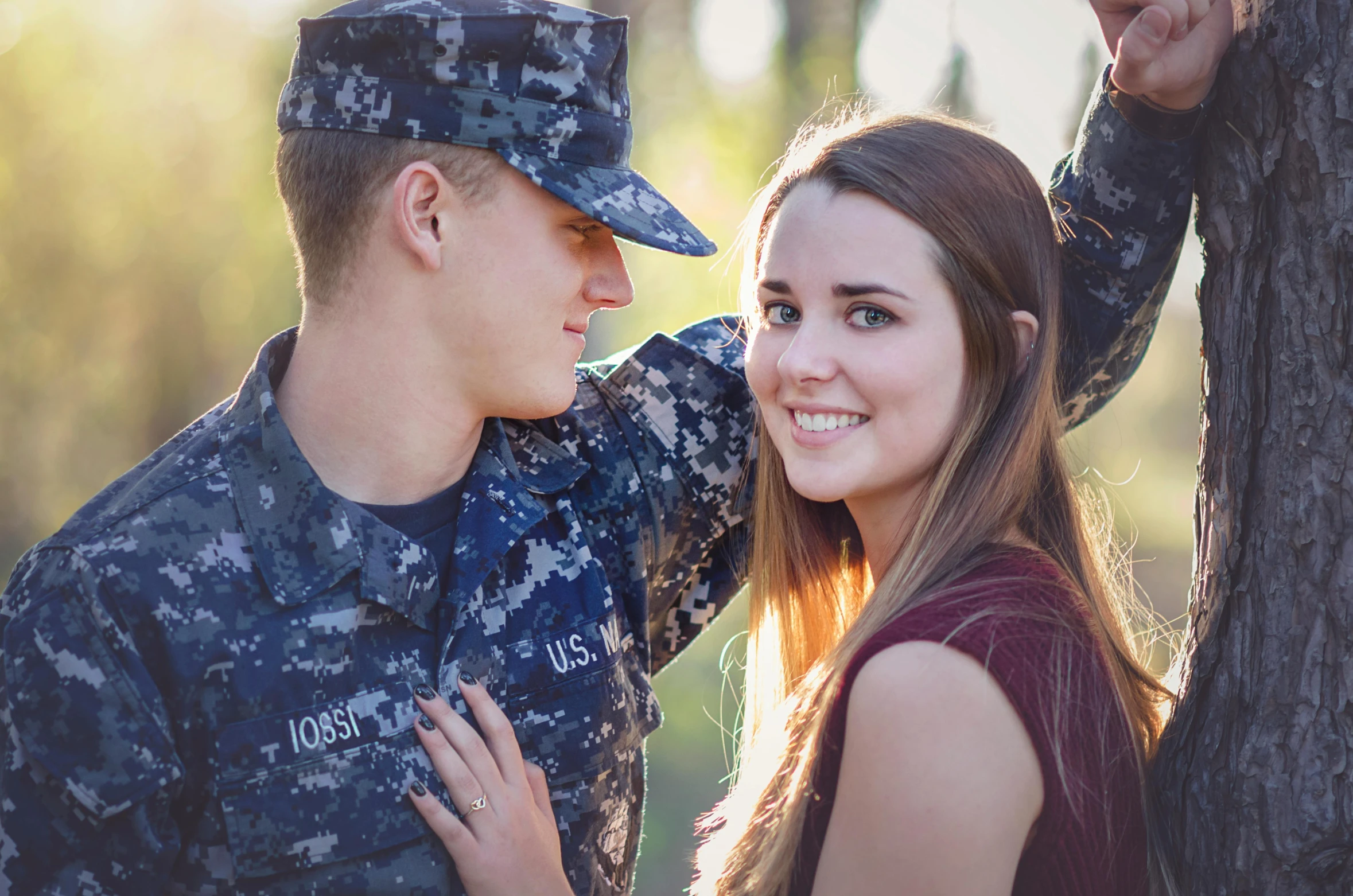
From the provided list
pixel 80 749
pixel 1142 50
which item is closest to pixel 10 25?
pixel 80 749

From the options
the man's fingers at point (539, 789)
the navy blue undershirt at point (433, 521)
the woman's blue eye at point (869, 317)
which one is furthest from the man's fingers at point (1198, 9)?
the man's fingers at point (539, 789)

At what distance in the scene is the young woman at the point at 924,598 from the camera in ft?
5.25

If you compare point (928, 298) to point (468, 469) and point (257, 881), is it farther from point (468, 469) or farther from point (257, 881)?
point (257, 881)

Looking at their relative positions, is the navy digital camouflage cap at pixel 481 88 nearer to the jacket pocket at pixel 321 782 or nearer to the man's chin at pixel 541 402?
the man's chin at pixel 541 402

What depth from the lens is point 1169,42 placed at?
5.80 feet

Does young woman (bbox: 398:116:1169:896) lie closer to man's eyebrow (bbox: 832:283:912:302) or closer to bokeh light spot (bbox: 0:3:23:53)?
man's eyebrow (bbox: 832:283:912:302)

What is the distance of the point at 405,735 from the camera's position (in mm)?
1994

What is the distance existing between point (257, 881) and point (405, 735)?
0.33 m

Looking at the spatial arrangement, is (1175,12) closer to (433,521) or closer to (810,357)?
(810,357)

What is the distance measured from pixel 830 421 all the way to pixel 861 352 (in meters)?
0.14

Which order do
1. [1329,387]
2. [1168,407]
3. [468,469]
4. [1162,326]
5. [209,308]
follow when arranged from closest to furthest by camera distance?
[1329,387], [468,469], [209,308], [1162,326], [1168,407]

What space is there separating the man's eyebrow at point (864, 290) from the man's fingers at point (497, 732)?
974 mm

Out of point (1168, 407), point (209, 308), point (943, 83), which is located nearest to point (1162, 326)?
point (1168, 407)

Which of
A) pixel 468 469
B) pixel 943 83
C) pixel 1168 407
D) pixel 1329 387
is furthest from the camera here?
pixel 1168 407
